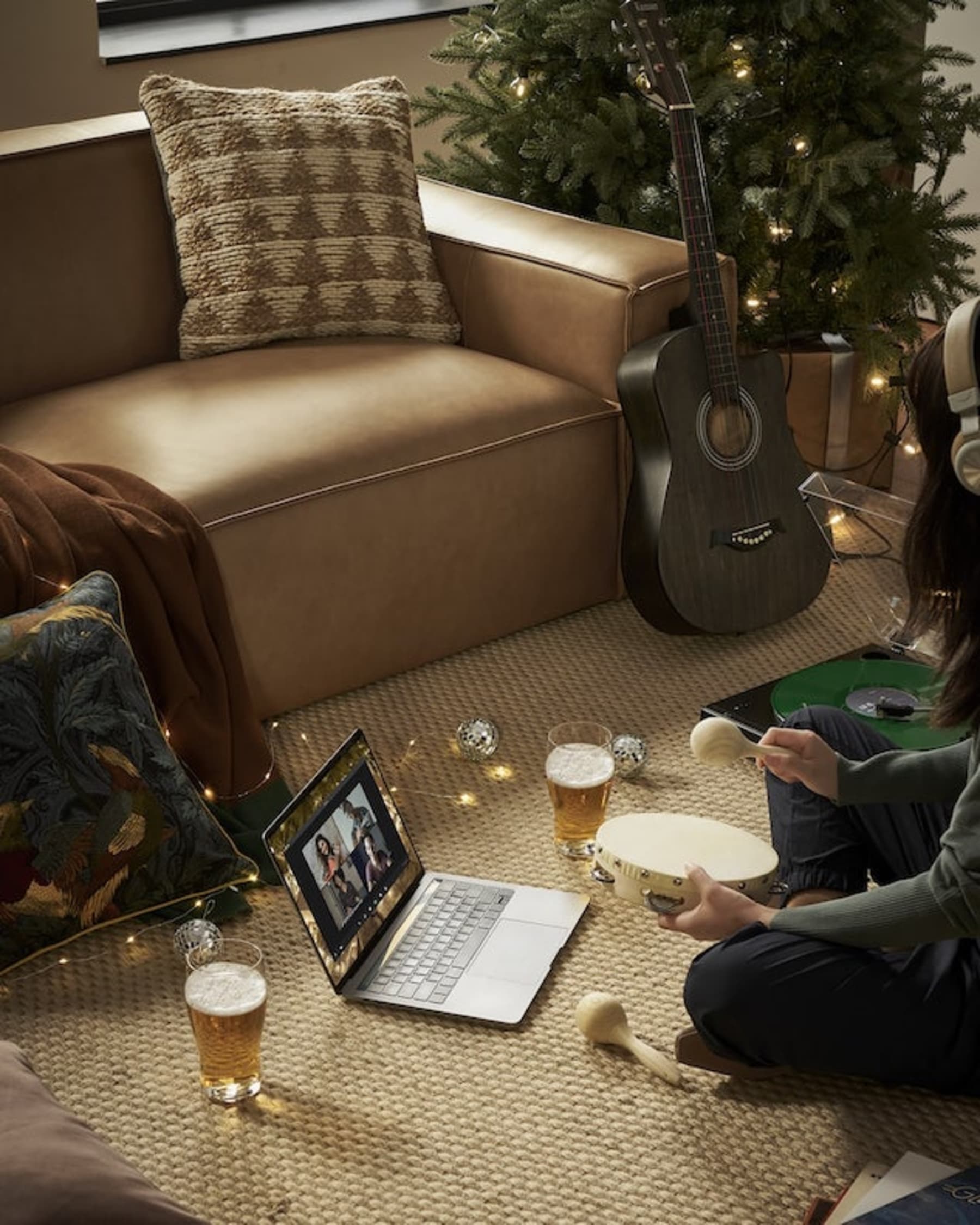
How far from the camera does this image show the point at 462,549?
107 inches

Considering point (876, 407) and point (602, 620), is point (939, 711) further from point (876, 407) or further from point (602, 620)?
point (876, 407)

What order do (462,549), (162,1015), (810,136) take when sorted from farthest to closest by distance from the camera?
1. (810,136)
2. (462,549)
3. (162,1015)

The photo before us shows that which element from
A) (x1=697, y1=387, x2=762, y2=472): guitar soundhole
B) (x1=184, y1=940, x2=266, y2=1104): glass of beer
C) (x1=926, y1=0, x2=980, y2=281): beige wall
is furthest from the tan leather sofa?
(x1=926, y1=0, x2=980, y2=281): beige wall

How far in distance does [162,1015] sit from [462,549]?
38.9 inches

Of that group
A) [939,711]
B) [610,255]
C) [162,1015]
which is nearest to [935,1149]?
[939,711]

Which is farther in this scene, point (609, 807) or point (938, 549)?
point (609, 807)

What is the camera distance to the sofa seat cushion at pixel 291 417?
2.48 meters

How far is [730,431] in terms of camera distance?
2.76 m

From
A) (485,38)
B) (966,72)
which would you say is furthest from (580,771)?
(966,72)

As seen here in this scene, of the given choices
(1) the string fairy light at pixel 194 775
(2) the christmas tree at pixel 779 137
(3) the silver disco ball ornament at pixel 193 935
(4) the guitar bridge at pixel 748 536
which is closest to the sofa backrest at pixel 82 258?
(1) the string fairy light at pixel 194 775

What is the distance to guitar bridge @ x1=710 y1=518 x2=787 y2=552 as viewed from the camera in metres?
2.75

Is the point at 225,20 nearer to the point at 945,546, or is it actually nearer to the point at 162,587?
the point at 162,587

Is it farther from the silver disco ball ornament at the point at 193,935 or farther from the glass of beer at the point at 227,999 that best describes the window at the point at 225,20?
the glass of beer at the point at 227,999

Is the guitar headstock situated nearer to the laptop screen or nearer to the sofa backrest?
the sofa backrest
